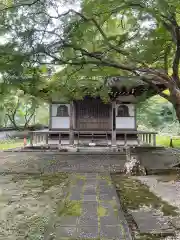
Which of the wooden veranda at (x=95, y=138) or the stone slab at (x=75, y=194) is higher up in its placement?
the wooden veranda at (x=95, y=138)

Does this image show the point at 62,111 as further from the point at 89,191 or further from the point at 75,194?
the point at 75,194

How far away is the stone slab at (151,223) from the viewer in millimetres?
4291

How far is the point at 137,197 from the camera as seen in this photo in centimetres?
638

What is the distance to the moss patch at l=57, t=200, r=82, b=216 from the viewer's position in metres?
4.89

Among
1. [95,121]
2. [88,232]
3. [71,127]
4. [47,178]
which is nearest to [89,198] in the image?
[88,232]

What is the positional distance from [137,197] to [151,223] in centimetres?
180

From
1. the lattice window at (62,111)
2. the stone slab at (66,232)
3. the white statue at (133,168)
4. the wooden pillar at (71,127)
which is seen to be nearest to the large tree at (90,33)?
the white statue at (133,168)

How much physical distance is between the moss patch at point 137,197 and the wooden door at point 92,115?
8847 millimetres

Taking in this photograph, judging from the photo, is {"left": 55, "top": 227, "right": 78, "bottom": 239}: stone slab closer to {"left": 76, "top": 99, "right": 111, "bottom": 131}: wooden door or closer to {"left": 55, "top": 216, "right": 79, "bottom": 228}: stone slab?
{"left": 55, "top": 216, "right": 79, "bottom": 228}: stone slab

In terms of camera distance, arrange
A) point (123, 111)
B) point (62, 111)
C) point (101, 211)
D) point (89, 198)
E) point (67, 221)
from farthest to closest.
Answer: point (62, 111)
point (123, 111)
point (89, 198)
point (101, 211)
point (67, 221)

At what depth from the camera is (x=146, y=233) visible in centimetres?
421

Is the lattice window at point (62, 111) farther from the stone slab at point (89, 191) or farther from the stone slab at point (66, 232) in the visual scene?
the stone slab at point (66, 232)

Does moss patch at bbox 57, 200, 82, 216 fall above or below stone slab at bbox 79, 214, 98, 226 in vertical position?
below

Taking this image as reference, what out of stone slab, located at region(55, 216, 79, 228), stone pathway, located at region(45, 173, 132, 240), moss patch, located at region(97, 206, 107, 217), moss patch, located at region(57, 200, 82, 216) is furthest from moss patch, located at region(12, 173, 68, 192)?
stone slab, located at region(55, 216, 79, 228)
